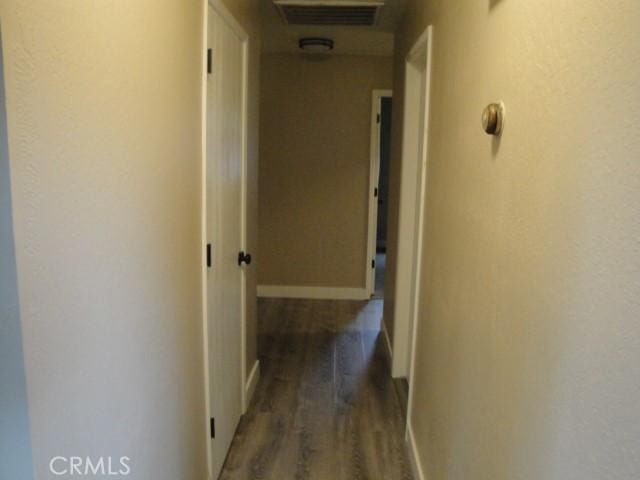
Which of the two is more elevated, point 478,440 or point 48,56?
point 48,56

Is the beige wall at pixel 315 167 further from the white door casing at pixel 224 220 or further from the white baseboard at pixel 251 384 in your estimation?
the white door casing at pixel 224 220

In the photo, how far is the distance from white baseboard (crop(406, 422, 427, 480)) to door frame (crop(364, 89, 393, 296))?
2.68 meters

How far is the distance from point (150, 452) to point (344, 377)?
2.10 meters

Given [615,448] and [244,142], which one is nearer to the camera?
[615,448]

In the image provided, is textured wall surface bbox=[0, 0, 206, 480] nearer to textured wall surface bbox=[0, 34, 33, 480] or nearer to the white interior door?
textured wall surface bbox=[0, 34, 33, 480]

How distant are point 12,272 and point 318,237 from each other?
4.42 m

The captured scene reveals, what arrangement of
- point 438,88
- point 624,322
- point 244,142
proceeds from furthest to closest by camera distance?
point 244,142 → point 438,88 → point 624,322

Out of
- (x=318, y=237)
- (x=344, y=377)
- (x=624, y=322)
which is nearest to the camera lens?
(x=624, y=322)

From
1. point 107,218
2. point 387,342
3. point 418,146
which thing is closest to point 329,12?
point 418,146

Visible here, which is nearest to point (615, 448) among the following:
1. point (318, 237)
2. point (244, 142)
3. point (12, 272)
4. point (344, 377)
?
point (12, 272)

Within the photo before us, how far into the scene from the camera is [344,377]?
3432 mm

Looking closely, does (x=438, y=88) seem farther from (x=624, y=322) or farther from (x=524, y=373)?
(x=624, y=322)

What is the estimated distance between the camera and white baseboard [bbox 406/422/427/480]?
7.45 feet

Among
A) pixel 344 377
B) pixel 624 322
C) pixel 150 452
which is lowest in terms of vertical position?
pixel 344 377
